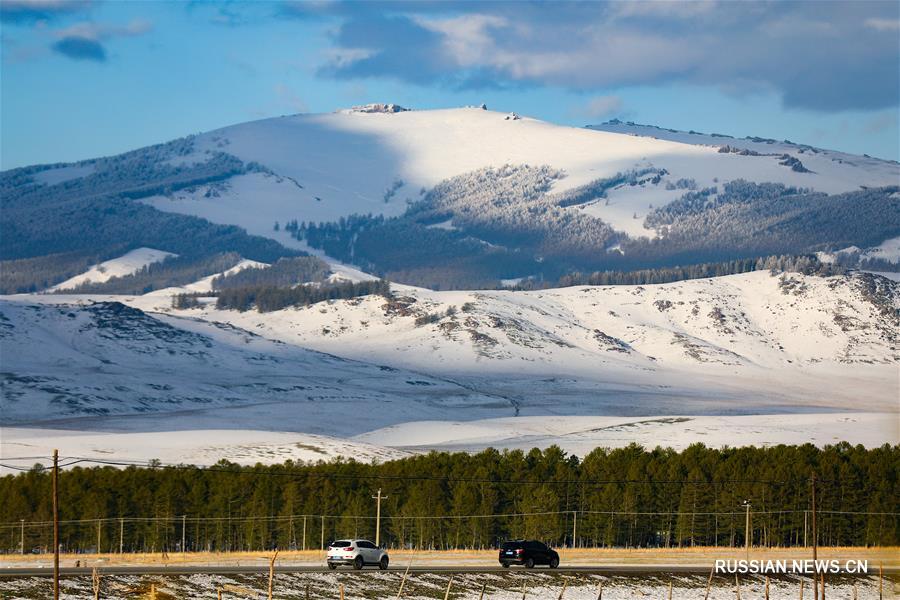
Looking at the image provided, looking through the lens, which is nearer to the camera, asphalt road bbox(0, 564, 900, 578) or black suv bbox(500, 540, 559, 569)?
asphalt road bbox(0, 564, 900, 578)

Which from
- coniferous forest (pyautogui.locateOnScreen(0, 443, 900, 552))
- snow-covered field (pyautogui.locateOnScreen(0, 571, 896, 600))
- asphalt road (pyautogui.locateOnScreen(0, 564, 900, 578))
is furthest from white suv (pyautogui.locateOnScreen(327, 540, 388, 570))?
coniferous forest (pyautogui.locateOnScreen(0, 443, 900, 552))

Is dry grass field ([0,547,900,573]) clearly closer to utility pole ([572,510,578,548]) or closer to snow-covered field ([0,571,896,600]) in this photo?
snow-covered field ([0,571,896,600])

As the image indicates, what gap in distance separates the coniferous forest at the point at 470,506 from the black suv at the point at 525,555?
142 ft

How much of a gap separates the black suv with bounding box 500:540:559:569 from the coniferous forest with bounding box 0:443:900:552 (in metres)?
43.3

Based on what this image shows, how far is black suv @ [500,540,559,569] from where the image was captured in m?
107

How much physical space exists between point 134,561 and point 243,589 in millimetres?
22716

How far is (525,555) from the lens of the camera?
353 feet

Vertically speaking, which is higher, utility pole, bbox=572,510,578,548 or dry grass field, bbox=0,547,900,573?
utility pole, bbox=572,510,578,548

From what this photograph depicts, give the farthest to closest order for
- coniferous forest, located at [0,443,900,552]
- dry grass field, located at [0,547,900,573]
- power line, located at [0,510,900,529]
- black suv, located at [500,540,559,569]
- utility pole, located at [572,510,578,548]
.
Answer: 1. coniferous forest, located at [0,443,900,552]
2. power line, located at [0,510,900,529]
3. utility pole, located at [572,510,578,548]
4. dry grass field, located at [0,547,900,573]
5. black suv, located at [500,540,559,569]

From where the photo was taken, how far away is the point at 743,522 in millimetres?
158125

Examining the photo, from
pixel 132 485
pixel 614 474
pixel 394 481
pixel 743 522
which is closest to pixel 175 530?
pixel 132 485

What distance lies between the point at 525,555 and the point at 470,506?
52.7 m

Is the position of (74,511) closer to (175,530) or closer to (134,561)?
(175,530)

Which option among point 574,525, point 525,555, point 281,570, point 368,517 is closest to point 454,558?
point 525,555
